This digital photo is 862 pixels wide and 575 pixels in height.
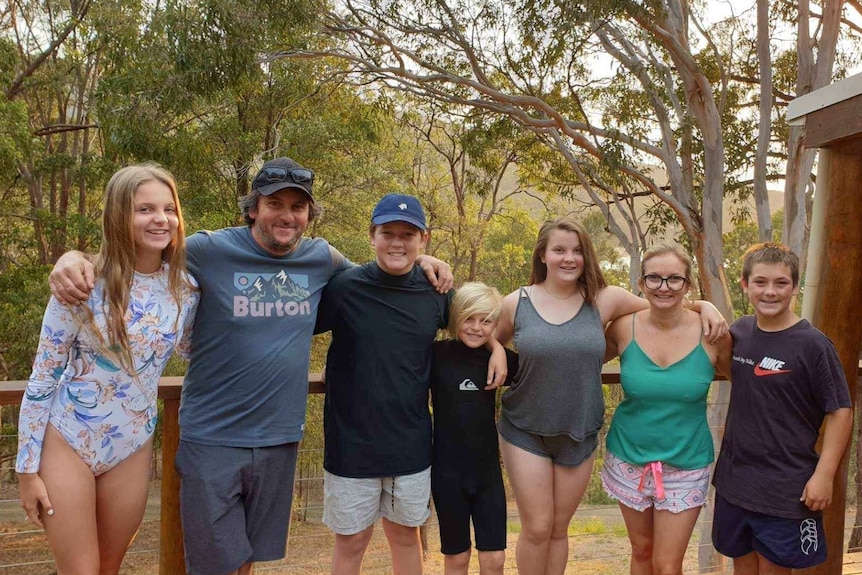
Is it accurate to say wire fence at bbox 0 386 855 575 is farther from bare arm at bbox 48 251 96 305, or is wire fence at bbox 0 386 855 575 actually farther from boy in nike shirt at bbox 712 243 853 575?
bare arm at bbox 48 251 96 305

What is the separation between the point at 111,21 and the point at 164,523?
1020cm

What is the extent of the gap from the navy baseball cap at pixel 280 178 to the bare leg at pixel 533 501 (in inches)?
47.1

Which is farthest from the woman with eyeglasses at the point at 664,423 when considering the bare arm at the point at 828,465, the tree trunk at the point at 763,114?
the tree trunk at the point at 763,114

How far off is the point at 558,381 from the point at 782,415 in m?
0.75

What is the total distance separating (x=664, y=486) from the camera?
2592mm

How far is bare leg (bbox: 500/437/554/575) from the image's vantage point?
8.51ft

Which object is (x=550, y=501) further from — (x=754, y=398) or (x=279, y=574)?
(x=279, y=574)

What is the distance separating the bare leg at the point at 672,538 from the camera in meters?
2.57

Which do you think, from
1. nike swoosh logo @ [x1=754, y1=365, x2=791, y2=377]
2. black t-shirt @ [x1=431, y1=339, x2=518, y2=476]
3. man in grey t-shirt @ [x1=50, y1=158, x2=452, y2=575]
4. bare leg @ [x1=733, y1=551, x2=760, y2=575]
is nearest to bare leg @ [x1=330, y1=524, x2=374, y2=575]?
man in grey t-shirt @ [x1=50, y1=158, x2=452, y2=575]

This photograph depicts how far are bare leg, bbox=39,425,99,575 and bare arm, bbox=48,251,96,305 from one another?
39cm

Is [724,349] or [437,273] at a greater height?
[437,273]

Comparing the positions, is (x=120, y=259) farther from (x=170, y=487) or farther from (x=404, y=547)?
(x=404, y=547)

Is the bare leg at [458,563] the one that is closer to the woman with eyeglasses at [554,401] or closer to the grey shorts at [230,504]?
the woman with eyeglasses at [554,401]

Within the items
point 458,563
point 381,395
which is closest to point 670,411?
point 458,563
